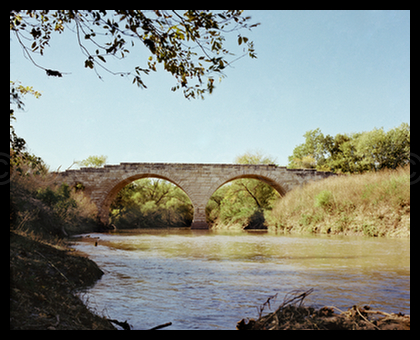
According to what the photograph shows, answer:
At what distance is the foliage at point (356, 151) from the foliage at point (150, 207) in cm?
1016

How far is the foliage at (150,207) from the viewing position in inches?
999

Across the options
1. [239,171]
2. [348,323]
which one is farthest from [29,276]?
[239,171]

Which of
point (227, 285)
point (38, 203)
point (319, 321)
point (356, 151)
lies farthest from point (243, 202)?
point (319, 321)

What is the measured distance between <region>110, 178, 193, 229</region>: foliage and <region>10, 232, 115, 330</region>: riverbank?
21393 millimetres

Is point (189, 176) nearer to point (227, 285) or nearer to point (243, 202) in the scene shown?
point (243, 202)

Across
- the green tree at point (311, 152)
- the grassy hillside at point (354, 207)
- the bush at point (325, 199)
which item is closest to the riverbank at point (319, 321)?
the grassy hillside at point (354, 207)

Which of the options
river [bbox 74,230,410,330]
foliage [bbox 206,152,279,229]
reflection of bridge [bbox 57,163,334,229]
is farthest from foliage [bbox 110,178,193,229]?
river [bbox 74,230,410,330]

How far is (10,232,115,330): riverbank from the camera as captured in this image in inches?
77.5

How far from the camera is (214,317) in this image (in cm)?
274

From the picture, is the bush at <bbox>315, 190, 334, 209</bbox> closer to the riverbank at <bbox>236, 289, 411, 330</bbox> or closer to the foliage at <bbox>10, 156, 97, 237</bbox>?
the foliage at <bbox>10, 156, 97, 237</bbox>

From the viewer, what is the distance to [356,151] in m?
27.7

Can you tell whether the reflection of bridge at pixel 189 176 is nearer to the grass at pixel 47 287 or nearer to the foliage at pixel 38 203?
the foliage at pixel 38 203

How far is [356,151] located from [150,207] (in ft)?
51.6

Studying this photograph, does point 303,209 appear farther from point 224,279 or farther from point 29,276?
point 29,276
